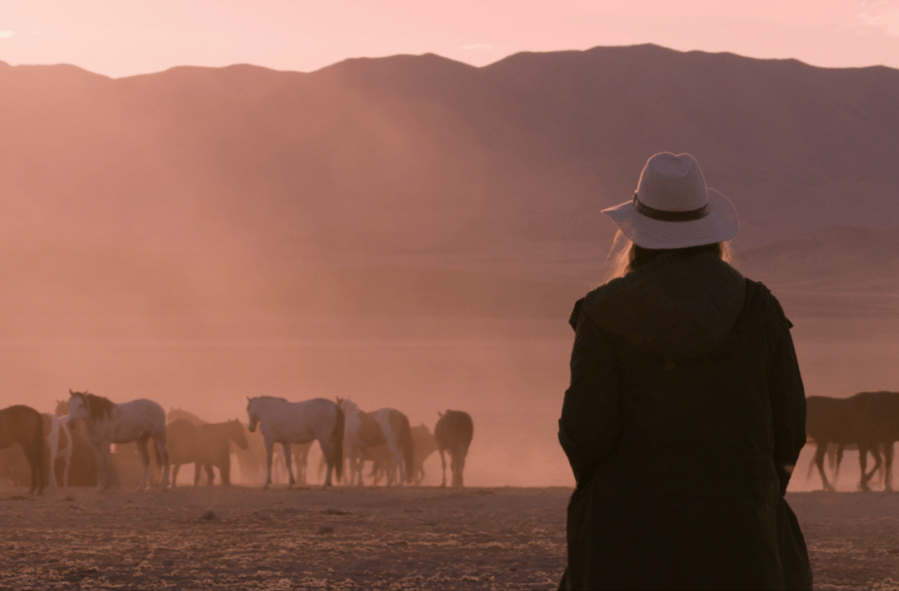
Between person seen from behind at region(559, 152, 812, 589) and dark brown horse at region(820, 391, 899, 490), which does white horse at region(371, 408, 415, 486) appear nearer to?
dark brown horse at region(820, 391, 899, 490)

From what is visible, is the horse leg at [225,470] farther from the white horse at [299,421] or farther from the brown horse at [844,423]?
the brown horse at [844,423]

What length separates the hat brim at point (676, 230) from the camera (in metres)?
2.65

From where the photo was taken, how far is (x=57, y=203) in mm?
120438

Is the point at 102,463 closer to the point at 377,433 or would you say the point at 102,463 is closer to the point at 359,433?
the point at 359,433

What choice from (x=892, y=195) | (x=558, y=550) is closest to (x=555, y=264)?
(x=892, y=195)

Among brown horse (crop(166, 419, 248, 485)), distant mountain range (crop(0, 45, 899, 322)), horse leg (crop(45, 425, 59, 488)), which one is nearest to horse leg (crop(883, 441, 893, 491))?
brown horse (crop(166, 419, 248, 485))

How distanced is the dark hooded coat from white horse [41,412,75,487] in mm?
12452

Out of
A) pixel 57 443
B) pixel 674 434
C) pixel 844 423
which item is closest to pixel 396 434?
pixel 57 443

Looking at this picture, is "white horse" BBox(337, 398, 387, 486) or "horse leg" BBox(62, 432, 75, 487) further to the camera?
"white horse" BBox(337, 398, 387, 486)

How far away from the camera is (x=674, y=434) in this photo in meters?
2.50

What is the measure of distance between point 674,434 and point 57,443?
42.8 ft

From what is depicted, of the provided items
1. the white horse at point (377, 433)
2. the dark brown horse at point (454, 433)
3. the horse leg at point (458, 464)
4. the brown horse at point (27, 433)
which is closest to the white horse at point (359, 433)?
the white horse at point (377, 433)

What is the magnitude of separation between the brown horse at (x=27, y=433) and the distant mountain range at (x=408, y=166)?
51599 mm

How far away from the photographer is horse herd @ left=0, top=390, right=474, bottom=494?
1338 centimetres
